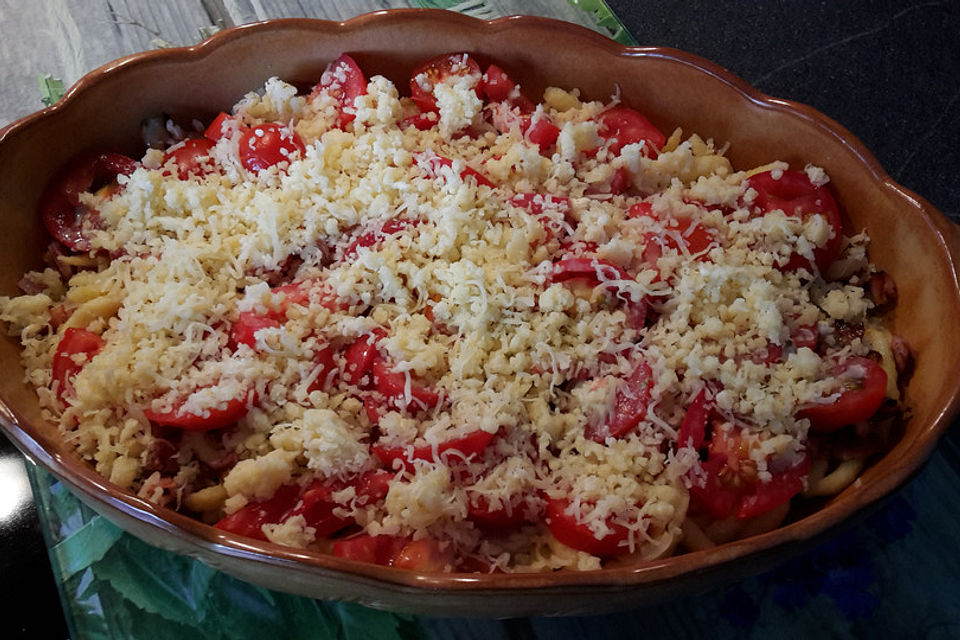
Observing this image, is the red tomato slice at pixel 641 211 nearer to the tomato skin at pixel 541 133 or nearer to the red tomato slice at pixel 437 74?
the tomato skin at pixel 541 133

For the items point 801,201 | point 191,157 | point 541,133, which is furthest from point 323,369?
point 801,201

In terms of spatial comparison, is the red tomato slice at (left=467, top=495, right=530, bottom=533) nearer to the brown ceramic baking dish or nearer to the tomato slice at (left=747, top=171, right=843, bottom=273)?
the brown ceramic baking dish

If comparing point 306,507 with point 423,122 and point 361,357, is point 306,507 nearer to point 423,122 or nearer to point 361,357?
point 361,357

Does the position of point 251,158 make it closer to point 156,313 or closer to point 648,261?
point 156,313

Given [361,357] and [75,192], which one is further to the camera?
[75,192]

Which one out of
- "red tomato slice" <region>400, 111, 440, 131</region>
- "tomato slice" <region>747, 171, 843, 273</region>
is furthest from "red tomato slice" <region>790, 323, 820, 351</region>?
"red tomato slice" <region>400, 111, 440, 131</region>

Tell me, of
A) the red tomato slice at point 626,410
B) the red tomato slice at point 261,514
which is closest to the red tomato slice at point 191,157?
the red tomato slice at point 261,514
